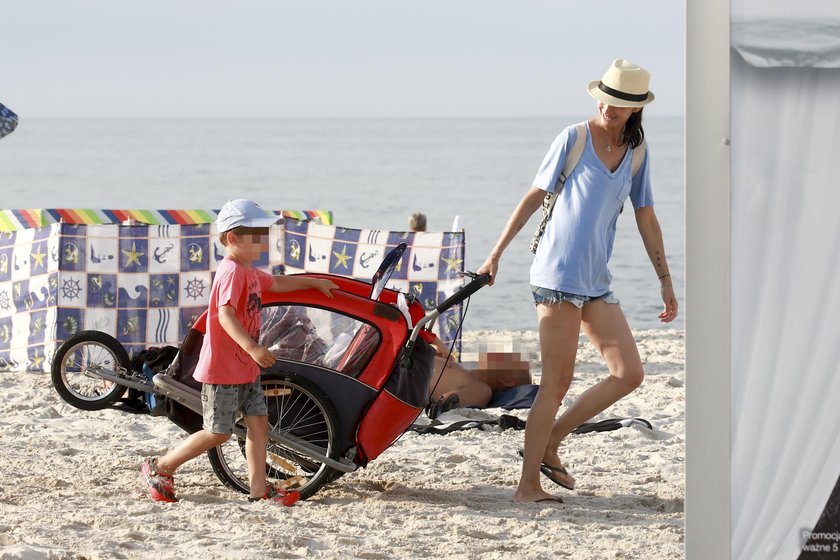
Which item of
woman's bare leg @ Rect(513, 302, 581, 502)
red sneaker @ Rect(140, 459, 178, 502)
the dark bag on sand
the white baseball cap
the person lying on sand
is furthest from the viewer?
the person lying on sand

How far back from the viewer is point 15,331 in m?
8.91

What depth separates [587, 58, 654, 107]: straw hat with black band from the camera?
4.71 meters

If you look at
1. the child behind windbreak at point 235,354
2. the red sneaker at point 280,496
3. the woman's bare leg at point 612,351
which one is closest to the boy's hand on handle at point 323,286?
the child behind windbreak at point 235,354

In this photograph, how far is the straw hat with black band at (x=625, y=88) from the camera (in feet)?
15.5

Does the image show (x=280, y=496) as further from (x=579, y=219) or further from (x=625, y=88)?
(x=625, y=88)

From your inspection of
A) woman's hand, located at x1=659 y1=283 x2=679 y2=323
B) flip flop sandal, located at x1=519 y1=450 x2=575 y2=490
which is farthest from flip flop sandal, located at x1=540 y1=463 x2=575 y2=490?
woman's hand, located at x1=659 y1=283 x2=679 y2=323

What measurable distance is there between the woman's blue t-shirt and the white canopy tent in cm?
170

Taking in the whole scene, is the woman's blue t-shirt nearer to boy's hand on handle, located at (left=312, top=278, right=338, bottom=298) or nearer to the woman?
the woman

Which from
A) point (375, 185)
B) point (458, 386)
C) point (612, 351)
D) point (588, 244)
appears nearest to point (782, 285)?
point (588, 244)

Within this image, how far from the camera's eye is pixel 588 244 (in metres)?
4.82

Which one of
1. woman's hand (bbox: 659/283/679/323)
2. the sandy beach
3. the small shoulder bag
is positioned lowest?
the sandy beach

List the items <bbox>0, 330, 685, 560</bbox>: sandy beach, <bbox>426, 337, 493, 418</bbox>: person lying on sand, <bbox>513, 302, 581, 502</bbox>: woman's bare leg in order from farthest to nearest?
<bbox>426, 337, 493, 418</bbox>: person lying on sand, <bbox>513, 302, 581, 502</bbox>: woman's bare leg, <bbox>0, 330, 685, 560</bbox>: sandy beach

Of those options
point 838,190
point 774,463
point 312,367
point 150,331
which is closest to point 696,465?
point 774,463

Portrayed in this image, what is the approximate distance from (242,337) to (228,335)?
0.18 metres
